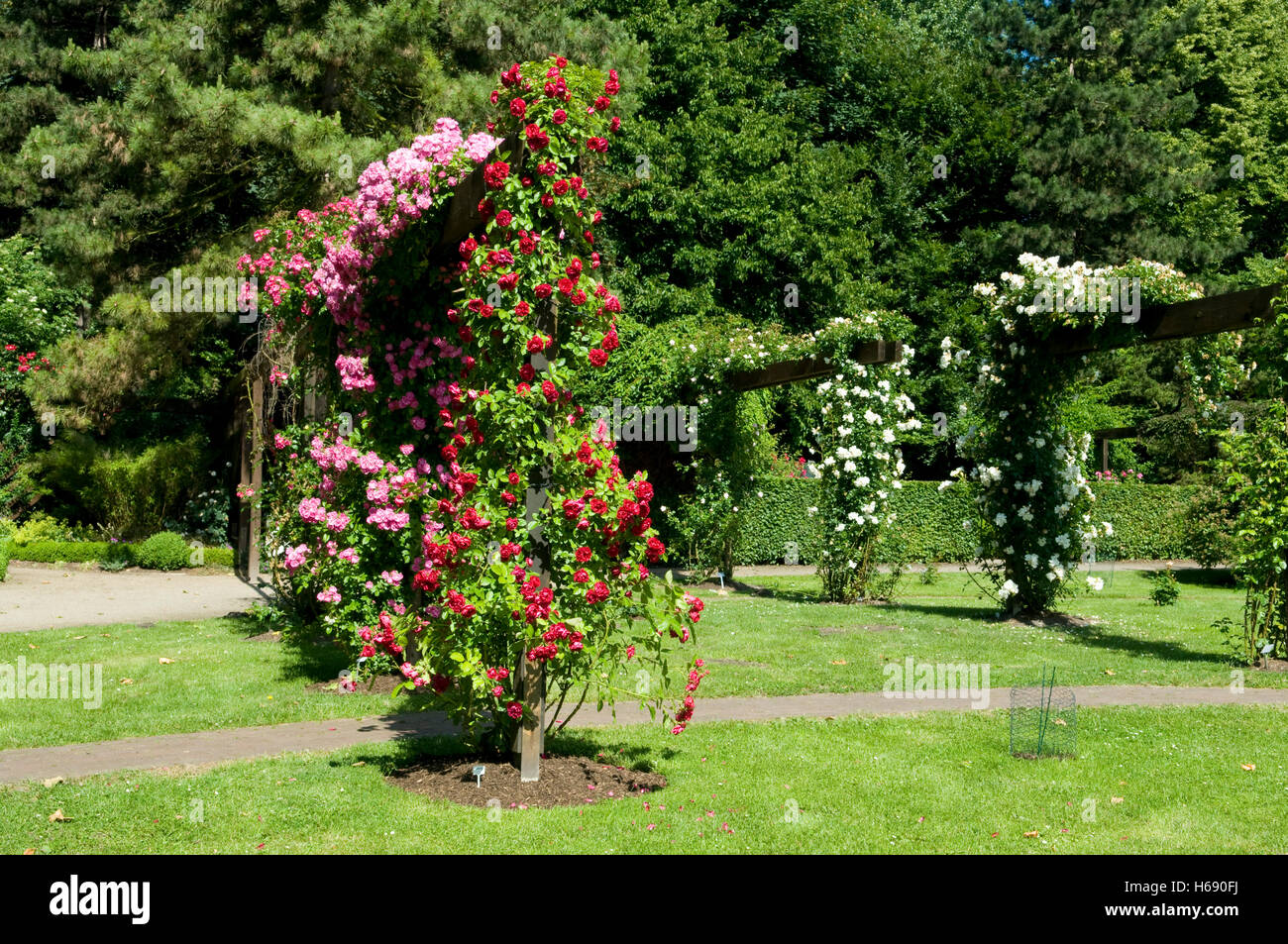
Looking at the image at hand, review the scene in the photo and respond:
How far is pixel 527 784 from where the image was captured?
20.2 feet

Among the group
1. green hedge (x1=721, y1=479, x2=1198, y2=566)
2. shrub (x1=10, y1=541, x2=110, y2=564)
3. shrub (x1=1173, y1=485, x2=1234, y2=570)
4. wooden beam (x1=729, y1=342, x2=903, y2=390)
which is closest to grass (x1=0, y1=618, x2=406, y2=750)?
shrub (x1=10, y1=541, x2=110, y2=564)

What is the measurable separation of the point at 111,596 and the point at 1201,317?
1400 centimetres

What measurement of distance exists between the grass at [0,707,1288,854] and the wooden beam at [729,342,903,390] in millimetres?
7686

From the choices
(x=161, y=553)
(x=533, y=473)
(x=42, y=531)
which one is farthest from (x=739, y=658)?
(x=42, y=531)

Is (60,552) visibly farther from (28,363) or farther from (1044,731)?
(1044,731)

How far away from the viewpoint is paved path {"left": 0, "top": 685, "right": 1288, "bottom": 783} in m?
6.70

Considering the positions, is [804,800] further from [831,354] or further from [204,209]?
[204,209]

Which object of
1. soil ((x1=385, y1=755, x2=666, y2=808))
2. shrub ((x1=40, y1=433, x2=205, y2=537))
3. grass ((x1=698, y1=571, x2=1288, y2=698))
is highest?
shrub ((x1=40, y1=433, x2=205, y2=537))

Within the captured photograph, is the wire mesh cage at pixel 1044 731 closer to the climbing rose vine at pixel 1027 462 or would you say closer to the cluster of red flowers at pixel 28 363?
the climbing rose vine at pixel 1027 462

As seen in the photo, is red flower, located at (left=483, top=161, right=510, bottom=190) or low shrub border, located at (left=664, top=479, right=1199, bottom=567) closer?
red flower, located at (left=483, top=161, right=510, bottom=190)

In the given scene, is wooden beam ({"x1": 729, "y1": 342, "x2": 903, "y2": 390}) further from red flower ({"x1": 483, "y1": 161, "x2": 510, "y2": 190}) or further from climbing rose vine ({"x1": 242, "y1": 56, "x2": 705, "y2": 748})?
red flower ({"x1": 483, "y1": 161, "x2": 510, "y2": 190})

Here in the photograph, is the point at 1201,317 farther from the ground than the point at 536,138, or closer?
closer

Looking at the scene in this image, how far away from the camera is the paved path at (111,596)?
13477 millimetres

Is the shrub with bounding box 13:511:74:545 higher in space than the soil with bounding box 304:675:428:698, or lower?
higher
